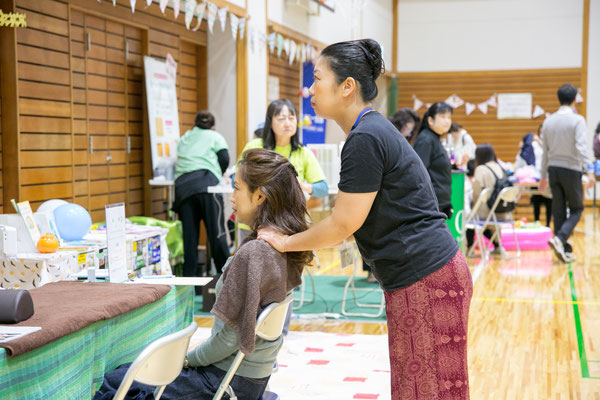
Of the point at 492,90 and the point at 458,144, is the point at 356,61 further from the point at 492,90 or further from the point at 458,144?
the point at 492,90

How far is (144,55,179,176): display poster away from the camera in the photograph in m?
6.51

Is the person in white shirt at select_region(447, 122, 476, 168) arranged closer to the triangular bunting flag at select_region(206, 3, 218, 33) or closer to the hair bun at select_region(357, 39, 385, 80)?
the triangular bunting flag at select_region(206, 3, 218, 33)

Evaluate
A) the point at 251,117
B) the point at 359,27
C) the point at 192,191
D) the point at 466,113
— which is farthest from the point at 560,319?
the point at 466,113

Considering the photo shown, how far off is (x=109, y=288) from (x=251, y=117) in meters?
5.60

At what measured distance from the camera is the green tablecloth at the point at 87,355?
1909 millimetres

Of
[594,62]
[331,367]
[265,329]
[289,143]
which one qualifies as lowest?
[331,367]

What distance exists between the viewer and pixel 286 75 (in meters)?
10.0

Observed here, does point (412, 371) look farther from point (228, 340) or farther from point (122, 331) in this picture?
point (122, 331)

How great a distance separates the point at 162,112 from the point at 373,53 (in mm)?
4962

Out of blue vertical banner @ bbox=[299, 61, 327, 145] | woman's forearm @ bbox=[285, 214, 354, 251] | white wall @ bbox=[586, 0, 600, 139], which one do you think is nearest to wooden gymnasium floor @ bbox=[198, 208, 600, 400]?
woman's forearm @ bbox=[285, 214, 354, 251]

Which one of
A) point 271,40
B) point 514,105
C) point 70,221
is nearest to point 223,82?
point 271,40

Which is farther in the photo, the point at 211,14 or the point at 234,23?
the point at 234,23

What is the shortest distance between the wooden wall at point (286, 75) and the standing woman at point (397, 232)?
744cm

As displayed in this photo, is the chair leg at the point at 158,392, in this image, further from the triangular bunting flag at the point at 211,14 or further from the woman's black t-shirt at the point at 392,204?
the triangular bunting flag at the point at 211,14
